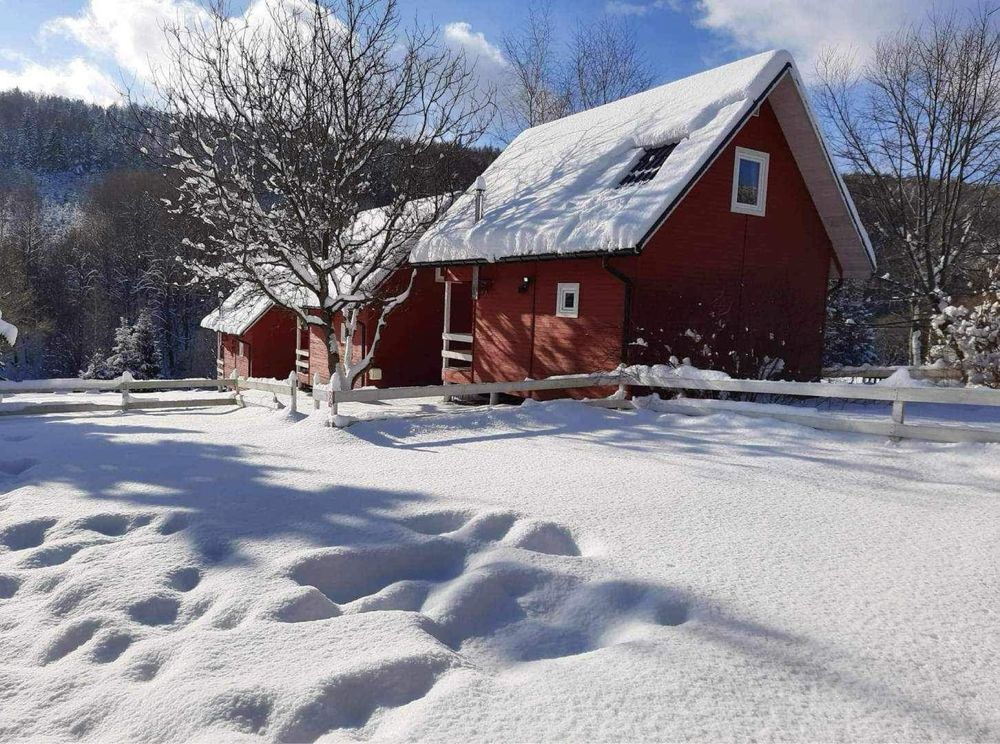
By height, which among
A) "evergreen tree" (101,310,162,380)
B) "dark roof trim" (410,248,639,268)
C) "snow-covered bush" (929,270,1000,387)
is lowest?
"evergreen tree" (101,310,162,380)

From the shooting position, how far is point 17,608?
3398 mm

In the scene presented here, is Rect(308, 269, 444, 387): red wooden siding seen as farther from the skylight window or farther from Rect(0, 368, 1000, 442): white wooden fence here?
the skylight window

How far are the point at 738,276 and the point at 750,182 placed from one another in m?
1.99

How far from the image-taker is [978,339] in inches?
Answer: 452

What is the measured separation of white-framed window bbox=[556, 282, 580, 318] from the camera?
42.9 feet

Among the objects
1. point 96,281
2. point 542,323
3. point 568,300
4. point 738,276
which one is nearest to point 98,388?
point 542,323

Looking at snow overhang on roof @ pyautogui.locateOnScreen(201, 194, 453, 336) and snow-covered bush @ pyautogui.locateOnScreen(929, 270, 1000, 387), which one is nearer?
snow-covered bush @ pyautogui.locateOnScreen(929, 270, 1000, 387)

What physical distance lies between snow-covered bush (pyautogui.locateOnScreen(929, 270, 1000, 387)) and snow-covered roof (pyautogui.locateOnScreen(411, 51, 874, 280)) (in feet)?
10.2

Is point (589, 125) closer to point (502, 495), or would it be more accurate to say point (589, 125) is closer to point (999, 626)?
point (502, 495)

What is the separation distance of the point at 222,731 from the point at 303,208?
1298 cm

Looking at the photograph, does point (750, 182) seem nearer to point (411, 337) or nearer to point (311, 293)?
point (411, 337)

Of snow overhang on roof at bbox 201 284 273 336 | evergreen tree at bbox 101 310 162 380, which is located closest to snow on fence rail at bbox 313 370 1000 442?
snow overhang on roof at bbox 201 284 273 336

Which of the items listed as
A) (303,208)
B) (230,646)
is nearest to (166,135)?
(303,208)

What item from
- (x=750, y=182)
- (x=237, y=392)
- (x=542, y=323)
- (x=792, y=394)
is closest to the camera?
(x=792, y=394)
